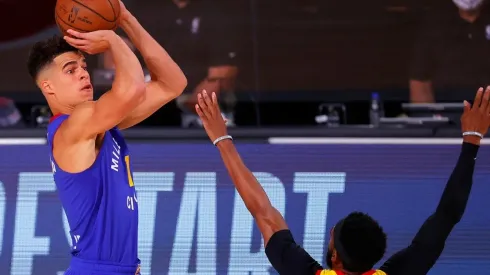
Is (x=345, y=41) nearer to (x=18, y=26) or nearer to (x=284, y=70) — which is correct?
(x=284, y=70)

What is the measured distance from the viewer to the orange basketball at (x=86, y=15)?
4422 millimetres

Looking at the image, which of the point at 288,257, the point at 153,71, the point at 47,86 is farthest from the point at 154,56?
the point at 288,257

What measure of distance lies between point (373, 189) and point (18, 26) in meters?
2.92

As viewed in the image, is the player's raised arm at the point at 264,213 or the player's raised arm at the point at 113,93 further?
the player's raised arm at the point at 113,93

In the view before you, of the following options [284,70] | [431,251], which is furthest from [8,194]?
[431,251]

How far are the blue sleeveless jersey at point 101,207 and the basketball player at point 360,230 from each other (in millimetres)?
592

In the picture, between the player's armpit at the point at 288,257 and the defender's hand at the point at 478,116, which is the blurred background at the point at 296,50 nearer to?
the defender's hand at the point at 478,116

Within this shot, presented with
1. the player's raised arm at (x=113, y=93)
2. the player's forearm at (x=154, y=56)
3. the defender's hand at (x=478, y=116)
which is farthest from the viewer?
the player's forearm at (x=154, y=56)

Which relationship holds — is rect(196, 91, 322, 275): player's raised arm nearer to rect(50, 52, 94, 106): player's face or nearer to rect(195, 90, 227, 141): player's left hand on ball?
rect(195, 90, 227, 141): player's left hand on ball

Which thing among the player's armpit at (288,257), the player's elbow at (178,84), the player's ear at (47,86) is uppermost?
the player's elbow at (178,84)

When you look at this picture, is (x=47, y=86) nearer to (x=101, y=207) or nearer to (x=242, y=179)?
(x=101, y=207)

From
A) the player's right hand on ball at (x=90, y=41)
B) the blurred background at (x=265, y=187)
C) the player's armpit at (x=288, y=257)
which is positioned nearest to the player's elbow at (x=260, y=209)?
the player's armpit at (x=288, y=257)

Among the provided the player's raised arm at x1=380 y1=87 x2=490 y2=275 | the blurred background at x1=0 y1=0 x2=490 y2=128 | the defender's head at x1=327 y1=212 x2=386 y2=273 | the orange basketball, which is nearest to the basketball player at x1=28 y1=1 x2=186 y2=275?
the orange basketball

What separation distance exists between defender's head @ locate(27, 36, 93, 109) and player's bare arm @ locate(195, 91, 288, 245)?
683mm
